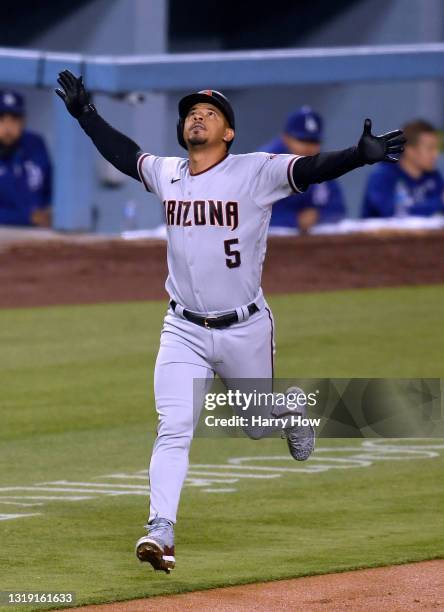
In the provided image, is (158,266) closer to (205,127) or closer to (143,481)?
(143,481)

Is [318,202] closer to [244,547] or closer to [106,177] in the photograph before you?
[106,177]

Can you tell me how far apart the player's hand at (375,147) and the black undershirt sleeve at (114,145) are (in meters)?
0.99

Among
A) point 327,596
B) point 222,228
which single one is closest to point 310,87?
point 222,228

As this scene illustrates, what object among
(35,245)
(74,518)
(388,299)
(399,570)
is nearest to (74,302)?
(35,245)

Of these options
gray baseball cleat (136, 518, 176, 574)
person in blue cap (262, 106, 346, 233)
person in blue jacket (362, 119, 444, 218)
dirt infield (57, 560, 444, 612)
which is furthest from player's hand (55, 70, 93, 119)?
person in blue jacket (362, 119, 444, 218)

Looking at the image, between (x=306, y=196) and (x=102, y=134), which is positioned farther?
(x=306, y=196)

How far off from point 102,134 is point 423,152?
8882 millimetres

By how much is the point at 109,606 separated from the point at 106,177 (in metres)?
11.0

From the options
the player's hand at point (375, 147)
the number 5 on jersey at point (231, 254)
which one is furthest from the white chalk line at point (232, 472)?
the player's hand at point (375, 147)

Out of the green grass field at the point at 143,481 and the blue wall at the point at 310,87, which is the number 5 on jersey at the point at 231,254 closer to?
the green grass field at the point at 143,481

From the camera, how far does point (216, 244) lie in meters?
6.02

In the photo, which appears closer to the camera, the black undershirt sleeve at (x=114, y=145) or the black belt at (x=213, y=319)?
the black belt at (x=213, y=319)

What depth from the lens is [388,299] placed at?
14.2 m

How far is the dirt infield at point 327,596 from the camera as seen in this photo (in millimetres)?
A: 5406
